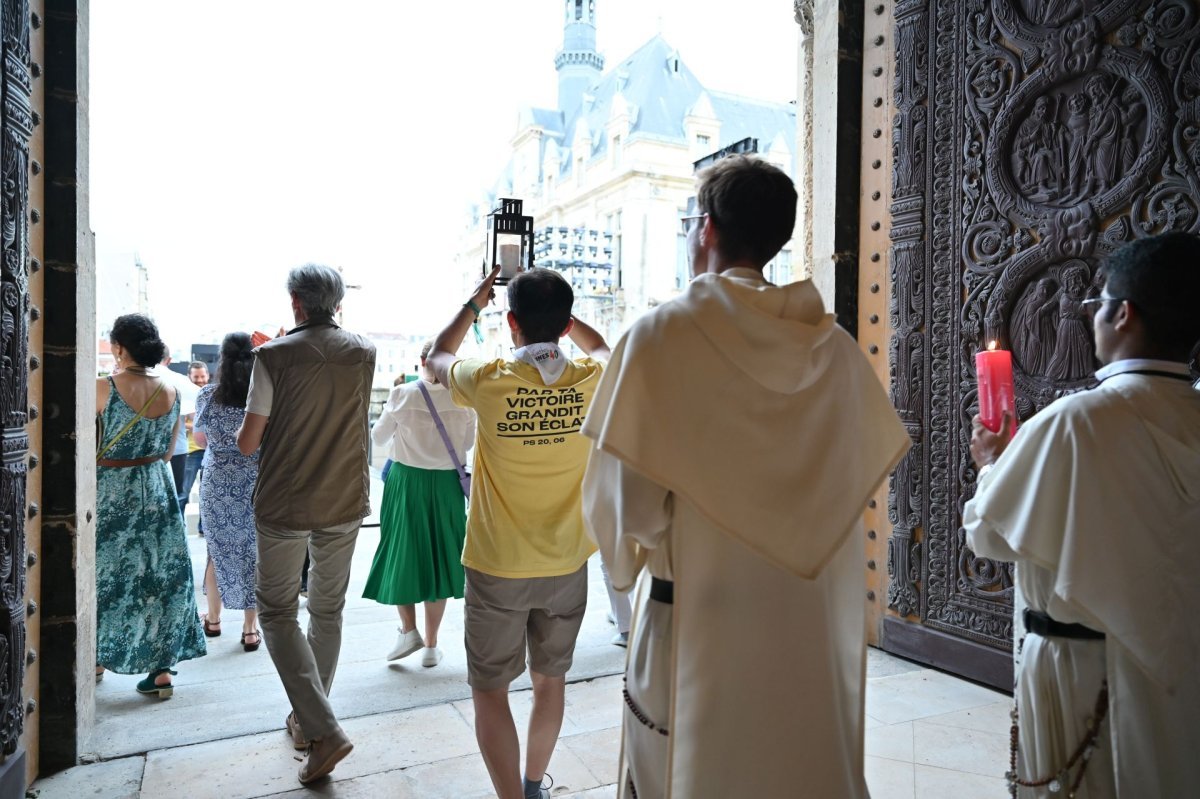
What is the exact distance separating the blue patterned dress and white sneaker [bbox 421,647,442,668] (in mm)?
976

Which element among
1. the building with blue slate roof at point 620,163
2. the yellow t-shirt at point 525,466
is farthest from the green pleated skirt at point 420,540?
the building with blue slate roof at point 620,163

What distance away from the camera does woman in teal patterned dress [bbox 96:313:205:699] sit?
351 centimetres

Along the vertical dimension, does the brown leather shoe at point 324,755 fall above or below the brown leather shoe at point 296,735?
above

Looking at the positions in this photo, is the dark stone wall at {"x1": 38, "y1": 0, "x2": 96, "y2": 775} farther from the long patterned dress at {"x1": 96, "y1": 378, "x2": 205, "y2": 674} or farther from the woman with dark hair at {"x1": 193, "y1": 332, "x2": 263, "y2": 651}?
the woman with dark hair at {"x1": 193, "y1": 332, "x2": 263, "y2": 651}

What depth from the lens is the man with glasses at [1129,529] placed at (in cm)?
165

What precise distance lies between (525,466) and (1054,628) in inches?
51.5

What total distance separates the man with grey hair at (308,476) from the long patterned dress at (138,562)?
1106 millimetres

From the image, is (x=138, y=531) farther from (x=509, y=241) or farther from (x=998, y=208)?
(x=998, y=208)

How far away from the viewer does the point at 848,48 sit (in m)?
3.96

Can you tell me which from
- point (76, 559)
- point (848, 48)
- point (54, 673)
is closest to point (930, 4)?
point (848, 48)

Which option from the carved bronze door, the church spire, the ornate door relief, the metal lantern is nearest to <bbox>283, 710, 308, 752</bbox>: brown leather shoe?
the ornate door relief

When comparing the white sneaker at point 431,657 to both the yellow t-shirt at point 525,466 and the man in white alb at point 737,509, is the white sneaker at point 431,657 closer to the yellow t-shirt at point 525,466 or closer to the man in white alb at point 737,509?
the yellow t-shirt at point 525,466

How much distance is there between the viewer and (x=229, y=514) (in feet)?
Answer: 13.9

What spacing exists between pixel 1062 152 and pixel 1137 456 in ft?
6.31
